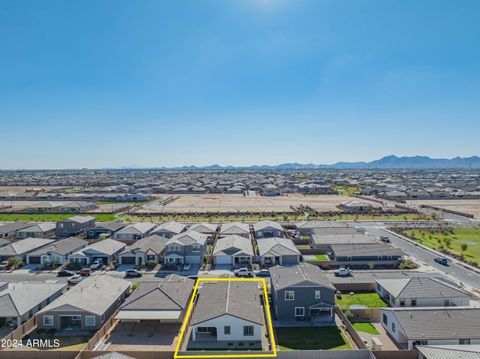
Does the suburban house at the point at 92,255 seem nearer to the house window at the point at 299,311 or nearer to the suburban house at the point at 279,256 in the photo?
the suburban house at the point at 279,256

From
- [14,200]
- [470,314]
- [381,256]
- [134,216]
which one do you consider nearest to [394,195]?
[381,256]

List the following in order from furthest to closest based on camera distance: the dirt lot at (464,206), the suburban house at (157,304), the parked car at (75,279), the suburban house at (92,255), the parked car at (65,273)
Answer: the dirt lot at (464,206)
the suburban house at (92,255)
the parked car at (65,273)
the parked car at (75,279)
the suburban house at (157,304)

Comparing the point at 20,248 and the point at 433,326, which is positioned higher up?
the point at 20,248

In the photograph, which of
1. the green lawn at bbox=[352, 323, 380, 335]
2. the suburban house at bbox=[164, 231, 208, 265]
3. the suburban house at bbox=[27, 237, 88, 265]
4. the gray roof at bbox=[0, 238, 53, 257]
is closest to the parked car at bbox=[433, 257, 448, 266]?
the green lawn at bbox=[352, 323, 380, 335]

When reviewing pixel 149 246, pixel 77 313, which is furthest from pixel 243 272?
pixel 77 313

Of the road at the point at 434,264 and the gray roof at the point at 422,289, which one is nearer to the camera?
the gray roof at the point at 422,289

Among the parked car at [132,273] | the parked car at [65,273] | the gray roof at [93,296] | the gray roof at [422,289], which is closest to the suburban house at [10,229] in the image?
the parked car at [65,273]

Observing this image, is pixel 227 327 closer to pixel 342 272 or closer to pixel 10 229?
pixel 342 272
